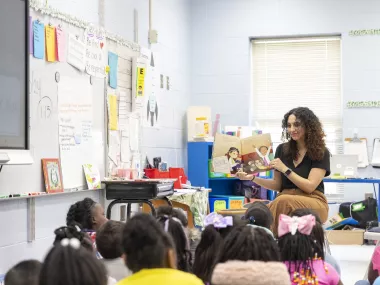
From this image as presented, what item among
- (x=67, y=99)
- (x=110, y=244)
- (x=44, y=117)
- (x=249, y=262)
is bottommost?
(x=110, y=244)

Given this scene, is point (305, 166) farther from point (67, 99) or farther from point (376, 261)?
point (67, 99)

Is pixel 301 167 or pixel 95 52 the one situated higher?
pixel 95 52

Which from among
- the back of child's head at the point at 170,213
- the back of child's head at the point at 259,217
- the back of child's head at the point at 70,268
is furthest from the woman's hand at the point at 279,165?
the back of child's head at the point at 70,268

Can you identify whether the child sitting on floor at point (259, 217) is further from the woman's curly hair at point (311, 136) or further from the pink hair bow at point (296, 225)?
the woman's curly hair at point (311, 136)

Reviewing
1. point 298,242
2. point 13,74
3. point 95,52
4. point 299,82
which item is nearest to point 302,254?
point 298,242

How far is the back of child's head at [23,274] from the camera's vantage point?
1.73 meters

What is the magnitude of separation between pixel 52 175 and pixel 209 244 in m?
1.75

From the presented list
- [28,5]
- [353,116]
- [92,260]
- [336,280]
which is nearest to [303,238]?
[336,280]

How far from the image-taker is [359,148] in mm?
7176

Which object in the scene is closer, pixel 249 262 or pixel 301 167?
pixel 249 262

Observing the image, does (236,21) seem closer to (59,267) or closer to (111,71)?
→ (111,71)

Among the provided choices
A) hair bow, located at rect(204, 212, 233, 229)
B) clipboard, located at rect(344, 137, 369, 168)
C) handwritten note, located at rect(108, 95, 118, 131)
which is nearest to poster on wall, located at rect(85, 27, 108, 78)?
handwritten note, located at rect(108, 95, 118, 131)

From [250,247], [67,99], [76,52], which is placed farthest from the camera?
[76,52]

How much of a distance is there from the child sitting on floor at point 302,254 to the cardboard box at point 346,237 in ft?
14.4
